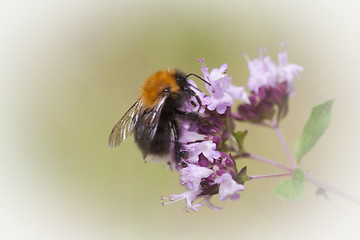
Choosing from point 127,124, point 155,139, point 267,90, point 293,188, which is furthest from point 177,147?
point 267,90

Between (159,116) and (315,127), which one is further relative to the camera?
(315,127)

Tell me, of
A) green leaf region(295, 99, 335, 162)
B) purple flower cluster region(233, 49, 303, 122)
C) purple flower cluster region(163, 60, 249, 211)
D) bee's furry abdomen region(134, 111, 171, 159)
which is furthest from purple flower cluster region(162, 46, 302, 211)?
green leaf region(295, 99, 335, 162)

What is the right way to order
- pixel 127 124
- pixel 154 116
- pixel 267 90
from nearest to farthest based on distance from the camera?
pixel 154 116 < pixel 127 124 < pixel 267 90

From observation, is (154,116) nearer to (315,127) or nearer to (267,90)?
(267,90)

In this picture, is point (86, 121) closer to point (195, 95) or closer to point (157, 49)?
point (157, 49)

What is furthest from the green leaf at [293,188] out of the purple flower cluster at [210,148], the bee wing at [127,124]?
the bee wing at [127,124]

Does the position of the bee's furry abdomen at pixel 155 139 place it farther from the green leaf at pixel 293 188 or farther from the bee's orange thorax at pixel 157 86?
the green leaf at pixel 293 188

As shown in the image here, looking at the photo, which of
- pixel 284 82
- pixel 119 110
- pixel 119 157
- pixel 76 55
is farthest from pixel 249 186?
pixel 76 55
